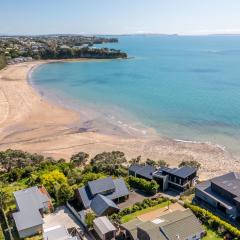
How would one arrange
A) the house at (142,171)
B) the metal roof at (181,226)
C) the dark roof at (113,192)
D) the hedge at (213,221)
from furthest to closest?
the house at (142,171) → the dark roof at (113,192) → the hedge at (213,221) → the metal roof at (181,226)

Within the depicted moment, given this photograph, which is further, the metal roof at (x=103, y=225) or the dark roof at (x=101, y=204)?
the dark roof at (x=101, y=204)

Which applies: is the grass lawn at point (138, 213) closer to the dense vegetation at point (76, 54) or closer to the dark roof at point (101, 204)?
the dark roof at point (101, 204)

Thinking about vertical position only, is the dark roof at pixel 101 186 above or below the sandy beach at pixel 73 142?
above

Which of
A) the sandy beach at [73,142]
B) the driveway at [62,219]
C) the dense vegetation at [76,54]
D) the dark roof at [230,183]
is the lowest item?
the sandy beach at [73,142]

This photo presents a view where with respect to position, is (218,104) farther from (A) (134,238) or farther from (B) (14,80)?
(B) (14,80)

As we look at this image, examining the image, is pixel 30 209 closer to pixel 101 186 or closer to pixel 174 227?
pixel 101 186

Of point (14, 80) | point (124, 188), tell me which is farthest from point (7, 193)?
point (14, 80)

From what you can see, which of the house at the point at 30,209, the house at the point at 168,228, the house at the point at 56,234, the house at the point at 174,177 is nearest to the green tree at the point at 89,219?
the house at the point at 56,234
